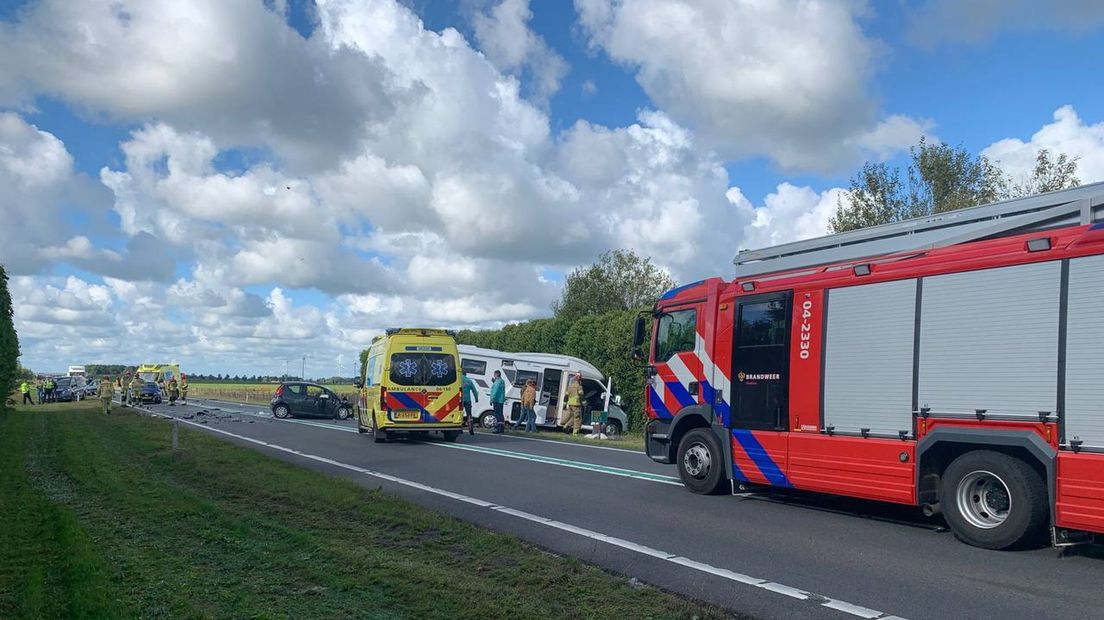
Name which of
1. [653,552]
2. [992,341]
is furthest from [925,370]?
[653,552]

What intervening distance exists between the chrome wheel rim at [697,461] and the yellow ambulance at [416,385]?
33.2ft

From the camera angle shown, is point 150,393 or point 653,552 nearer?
point 653,552

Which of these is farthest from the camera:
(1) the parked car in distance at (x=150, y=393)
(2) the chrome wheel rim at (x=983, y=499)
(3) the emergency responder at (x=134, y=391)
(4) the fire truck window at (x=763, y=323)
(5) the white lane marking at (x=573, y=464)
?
(1) the parked car in distance at (x=150, y=393)

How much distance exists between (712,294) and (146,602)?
8.03 meters

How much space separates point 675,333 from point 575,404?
534 inches

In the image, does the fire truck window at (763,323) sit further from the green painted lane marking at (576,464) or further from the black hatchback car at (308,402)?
the black hatchback car at (308,402)

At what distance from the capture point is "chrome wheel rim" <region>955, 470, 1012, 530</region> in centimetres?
802

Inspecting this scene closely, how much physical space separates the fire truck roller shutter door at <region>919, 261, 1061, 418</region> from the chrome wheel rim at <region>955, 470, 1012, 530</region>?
25.1 inches

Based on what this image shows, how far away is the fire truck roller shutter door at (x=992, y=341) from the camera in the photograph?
780cm

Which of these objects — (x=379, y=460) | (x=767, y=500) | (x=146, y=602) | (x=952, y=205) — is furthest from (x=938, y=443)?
(x=952, y=205)

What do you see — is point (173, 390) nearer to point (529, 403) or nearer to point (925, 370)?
point (529, 403)

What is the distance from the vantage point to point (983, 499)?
26.9ft

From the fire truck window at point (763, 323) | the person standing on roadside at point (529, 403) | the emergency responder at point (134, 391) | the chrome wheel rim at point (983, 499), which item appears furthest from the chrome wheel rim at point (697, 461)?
the emergency responder at point (134, 391)

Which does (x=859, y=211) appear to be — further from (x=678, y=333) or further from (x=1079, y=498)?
(x=1079, y=498)
